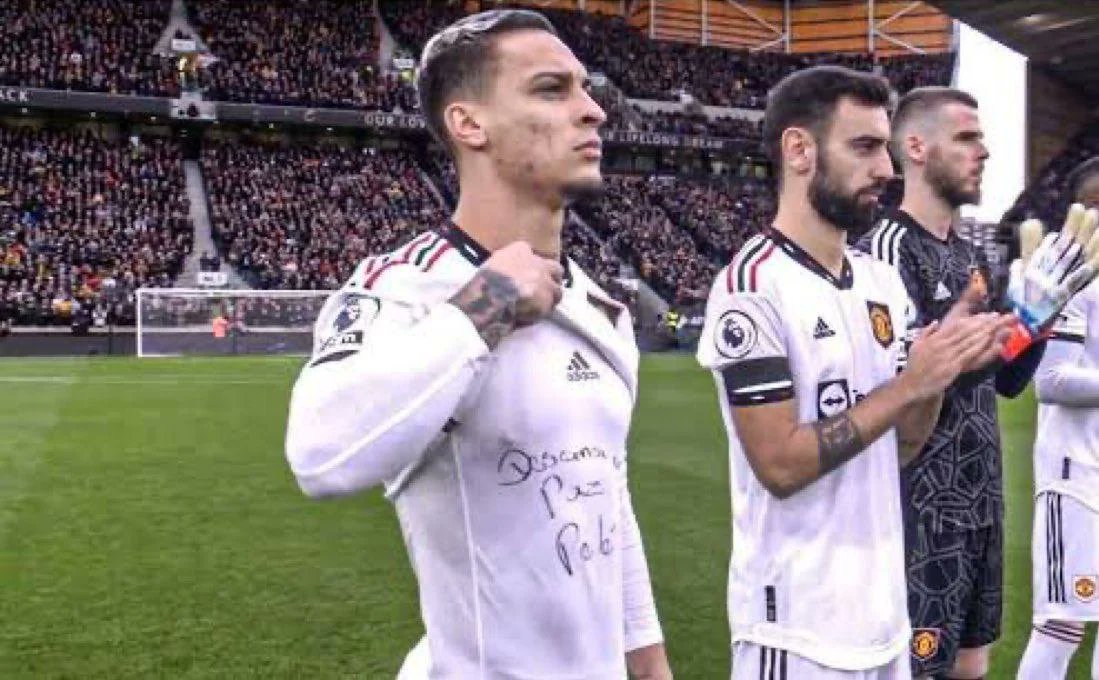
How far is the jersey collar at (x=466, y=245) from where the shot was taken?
221 cm

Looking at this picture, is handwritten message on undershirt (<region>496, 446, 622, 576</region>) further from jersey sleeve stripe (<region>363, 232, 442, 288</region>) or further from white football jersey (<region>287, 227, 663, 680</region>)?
jersey sleeve stripe (<region>363, 232, 442, 288</region>)

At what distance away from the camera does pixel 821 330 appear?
9.48ft

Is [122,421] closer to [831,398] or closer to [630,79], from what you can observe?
[831,398]

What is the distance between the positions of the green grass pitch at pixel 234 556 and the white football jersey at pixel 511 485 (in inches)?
133

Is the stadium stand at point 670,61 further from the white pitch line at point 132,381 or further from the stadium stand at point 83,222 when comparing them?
the white pitch line at point 132,381

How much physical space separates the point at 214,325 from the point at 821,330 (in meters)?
28.6

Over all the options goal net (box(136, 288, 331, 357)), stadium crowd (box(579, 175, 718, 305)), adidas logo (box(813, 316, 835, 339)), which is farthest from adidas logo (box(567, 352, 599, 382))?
stadium crowd (box(579, 175, 718, 305))

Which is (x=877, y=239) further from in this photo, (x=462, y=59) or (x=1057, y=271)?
(x=462, y=59)

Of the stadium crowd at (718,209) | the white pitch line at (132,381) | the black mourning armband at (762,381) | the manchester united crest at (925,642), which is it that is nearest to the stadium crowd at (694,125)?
the stadium crowd at (718,209)

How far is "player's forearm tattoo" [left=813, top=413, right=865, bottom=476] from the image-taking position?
2711 millimetres

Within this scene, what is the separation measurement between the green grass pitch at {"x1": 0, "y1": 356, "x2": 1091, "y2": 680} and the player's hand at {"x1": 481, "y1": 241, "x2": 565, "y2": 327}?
3.78 meters

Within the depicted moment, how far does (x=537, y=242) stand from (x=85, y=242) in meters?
34.6

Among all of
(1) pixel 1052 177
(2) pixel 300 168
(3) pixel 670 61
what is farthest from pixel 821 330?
(3) pixel 670 61

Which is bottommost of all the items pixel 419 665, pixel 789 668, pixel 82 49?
pixel 789 668
